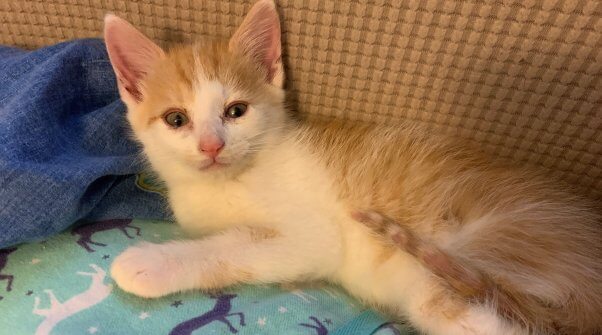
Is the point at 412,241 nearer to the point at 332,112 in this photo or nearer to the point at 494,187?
the point at 494,187

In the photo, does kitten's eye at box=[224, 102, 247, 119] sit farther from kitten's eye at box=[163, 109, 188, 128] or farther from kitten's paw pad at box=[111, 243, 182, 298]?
kitten's paw pad at box=[111, 243, 182, 298]

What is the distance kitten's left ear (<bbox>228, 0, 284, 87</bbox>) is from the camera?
104cm

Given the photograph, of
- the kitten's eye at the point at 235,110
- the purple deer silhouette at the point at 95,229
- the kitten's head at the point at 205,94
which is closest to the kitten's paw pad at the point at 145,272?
the purple deer silhouette at the point at 95,229

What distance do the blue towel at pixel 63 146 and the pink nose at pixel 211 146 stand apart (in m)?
0.25

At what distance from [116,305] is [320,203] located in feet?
1.53

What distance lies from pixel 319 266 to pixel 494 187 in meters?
0.42

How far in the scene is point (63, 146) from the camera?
104 centimetres

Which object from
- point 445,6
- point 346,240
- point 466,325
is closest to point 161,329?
point 346,240

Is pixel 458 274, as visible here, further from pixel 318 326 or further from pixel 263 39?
pixel 263 39

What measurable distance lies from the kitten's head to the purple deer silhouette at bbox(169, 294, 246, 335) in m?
0.28

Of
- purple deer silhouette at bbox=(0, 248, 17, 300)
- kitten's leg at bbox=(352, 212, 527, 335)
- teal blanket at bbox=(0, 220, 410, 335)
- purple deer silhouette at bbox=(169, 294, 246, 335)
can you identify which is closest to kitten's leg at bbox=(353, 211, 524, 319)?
kitten's leg at bbox=(352, 212, 527, 335)

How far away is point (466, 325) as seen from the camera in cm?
82

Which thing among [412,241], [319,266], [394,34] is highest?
[394,34]

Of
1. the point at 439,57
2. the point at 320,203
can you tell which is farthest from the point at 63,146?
the point at 439,57
